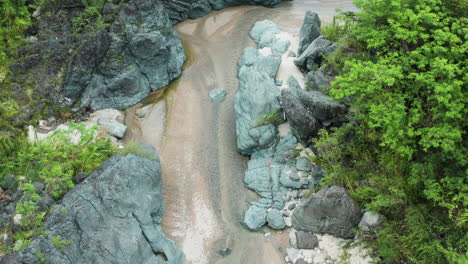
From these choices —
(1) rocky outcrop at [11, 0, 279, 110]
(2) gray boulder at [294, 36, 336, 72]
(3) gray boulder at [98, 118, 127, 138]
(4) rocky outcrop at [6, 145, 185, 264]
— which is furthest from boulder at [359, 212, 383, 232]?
(1) rocky outcrop at [11, 0, 279, 110]

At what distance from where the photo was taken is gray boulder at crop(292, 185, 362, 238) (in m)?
11.0

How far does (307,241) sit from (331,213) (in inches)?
41.0

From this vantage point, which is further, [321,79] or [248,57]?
[248,57]

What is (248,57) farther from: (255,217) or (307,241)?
(307,241)

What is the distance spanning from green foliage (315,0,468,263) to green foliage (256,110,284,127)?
11.1 ft

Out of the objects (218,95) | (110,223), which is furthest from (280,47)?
(110,223)

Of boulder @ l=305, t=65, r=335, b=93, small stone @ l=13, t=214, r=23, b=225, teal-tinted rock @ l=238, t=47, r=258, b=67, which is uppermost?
boulder @ l=305, t=65, r=335, b=93

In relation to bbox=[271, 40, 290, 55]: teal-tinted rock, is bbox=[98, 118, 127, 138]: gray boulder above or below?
below

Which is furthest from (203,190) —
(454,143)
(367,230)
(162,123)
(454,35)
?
(454,35)

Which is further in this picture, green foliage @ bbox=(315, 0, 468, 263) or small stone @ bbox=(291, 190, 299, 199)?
small stone @ bbox=(291, 190, 299, 199)

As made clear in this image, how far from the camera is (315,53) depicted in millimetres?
14766

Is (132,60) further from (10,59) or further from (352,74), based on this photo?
(352,74)

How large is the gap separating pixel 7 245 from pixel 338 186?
840 centimetres

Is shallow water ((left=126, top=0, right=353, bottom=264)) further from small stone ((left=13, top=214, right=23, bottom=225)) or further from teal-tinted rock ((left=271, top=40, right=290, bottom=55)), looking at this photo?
small stone ((left=13, top=214, right=23, bottom=225))
